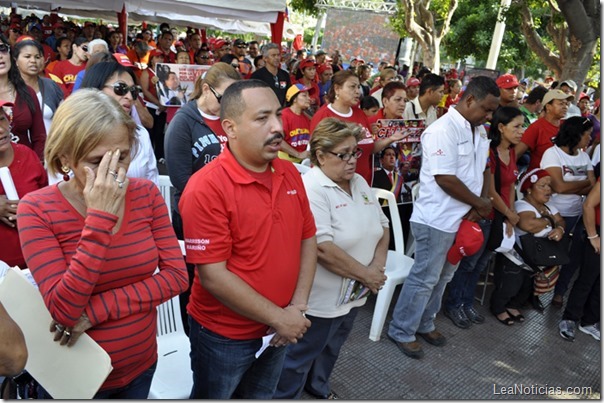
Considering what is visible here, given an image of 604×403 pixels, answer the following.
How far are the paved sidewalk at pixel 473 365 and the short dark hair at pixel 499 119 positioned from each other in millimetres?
1642

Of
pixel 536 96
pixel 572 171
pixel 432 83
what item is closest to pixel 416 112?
pixel 432 83

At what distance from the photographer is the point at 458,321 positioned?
4.35 m

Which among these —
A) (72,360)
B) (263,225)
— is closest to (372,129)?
(263,225)

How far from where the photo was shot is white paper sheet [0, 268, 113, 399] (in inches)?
61.2

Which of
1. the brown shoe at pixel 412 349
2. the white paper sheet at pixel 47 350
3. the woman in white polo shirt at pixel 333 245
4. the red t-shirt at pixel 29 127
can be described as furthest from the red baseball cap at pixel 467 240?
the red t-shirt at pixel 29 127

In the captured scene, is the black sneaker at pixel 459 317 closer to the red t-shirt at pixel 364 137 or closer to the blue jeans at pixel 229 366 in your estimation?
the red t-shirt at pixel 364 137

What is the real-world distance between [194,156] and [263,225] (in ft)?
4.37

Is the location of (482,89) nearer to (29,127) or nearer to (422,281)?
(422,281)

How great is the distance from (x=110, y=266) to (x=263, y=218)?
1.99 feet

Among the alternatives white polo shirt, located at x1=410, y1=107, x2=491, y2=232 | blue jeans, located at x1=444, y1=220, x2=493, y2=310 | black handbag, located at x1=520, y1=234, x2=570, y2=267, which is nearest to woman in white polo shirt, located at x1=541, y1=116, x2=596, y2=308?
black handbag, located at x1=520, y1=234, x2=570, y2=267

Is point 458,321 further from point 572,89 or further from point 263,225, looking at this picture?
point 572,89

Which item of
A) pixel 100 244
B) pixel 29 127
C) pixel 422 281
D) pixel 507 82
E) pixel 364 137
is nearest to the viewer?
pixel 100 244

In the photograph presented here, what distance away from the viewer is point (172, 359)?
7.84ft

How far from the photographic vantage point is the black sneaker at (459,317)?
433cm
